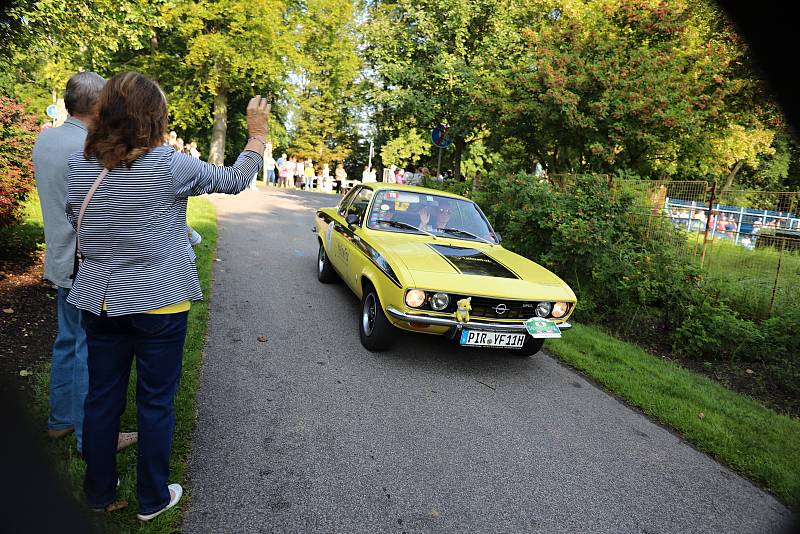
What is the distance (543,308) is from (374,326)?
1648mm

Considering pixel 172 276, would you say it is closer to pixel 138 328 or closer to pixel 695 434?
pixel 138 328

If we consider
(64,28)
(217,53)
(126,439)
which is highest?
(217,53)

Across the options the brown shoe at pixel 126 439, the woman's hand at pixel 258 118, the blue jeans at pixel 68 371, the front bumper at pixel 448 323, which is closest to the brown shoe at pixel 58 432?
the blue jeans at pixel 68 371

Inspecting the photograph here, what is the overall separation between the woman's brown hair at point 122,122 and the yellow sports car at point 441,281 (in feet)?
8.71

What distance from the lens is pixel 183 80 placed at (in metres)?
23.9

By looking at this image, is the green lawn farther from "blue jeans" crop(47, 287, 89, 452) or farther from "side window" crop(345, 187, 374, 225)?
"blue jeans" crop(47, 287, 89, 452)

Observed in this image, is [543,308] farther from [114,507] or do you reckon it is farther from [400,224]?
[114,507]

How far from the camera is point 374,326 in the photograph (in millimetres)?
4984

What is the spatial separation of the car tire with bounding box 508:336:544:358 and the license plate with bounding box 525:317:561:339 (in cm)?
31

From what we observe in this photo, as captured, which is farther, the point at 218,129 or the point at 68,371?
the point at 218,129

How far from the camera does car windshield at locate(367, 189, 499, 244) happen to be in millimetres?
6117

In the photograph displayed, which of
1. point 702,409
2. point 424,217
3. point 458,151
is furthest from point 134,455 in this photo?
point 458,151

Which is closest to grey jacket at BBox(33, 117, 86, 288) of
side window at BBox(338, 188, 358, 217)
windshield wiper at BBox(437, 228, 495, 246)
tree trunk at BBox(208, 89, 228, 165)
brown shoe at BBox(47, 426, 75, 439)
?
brown shoe at BBox(47, 426, 75, 439)

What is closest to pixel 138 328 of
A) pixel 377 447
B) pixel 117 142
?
pixel 117 142
